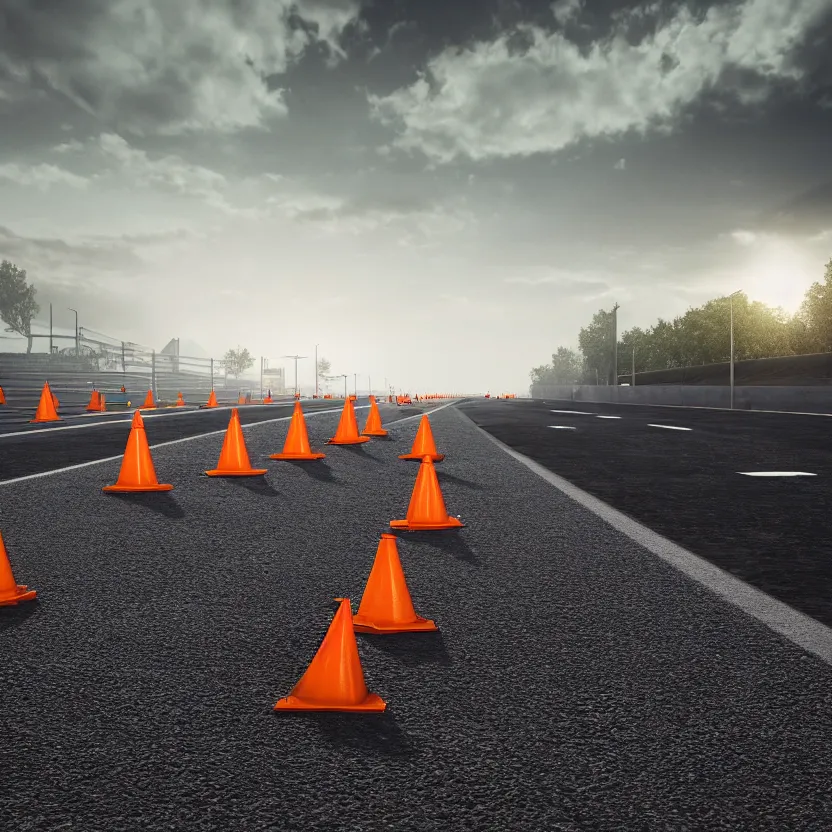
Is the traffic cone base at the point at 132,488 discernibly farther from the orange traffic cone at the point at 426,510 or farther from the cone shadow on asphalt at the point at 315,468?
the orange traffic cone at the point at 426,510

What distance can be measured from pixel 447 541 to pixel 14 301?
143676mm

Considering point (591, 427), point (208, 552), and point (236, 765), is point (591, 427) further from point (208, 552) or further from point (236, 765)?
point (236, 765)

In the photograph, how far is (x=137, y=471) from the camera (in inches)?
367

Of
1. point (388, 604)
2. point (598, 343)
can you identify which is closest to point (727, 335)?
point (598, 343)

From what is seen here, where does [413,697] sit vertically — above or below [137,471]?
below

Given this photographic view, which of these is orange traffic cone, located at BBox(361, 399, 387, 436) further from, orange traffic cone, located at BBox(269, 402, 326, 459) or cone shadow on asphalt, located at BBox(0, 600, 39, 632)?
cone shadow on asphalt, located at BBox(0, 600, 39, 632)

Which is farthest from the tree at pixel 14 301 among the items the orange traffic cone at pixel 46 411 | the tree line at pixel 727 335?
the orange traffic cone at pixel 46 411

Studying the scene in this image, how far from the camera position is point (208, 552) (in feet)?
20.3

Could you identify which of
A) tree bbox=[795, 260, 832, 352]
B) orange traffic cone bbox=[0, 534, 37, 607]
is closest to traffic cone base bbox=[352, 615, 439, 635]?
orange traffic cone bbox=[0, 534, 37, 607]

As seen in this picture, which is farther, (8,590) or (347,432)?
(347,432)

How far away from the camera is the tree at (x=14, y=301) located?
435ft

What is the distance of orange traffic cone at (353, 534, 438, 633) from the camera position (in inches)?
169

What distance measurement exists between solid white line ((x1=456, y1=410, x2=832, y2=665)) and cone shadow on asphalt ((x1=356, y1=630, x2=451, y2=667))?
171 cm

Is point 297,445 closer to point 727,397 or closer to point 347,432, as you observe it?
point 347,432
